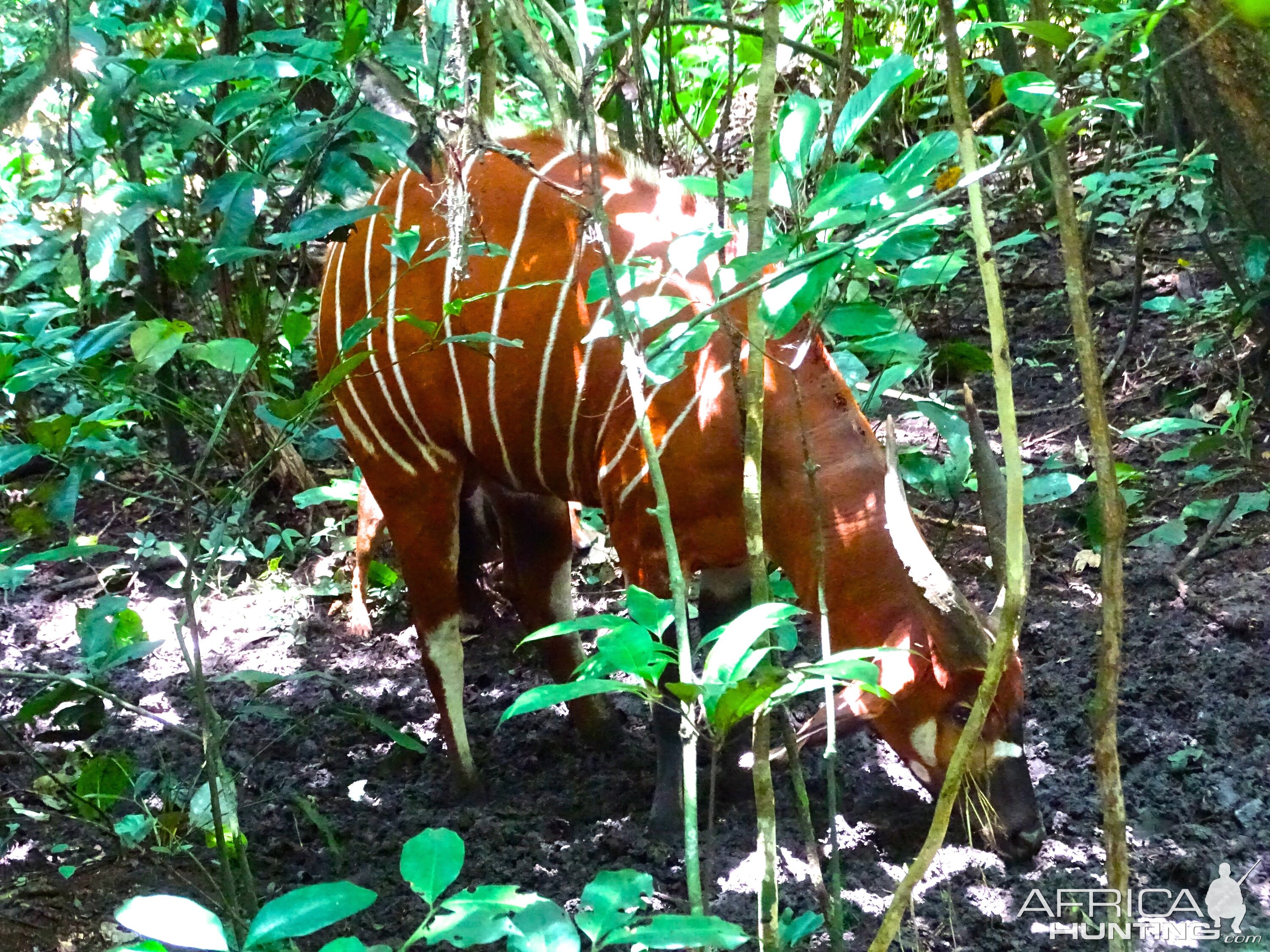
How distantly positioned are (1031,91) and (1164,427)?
299cm

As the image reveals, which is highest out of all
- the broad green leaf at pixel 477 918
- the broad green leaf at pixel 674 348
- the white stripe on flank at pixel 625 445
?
the broad green leaf at pixel 674 348

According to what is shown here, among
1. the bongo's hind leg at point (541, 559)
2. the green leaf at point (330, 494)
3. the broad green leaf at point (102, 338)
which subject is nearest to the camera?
the broad green leaf at point (102, 338)

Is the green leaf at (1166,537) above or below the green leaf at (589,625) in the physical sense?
below

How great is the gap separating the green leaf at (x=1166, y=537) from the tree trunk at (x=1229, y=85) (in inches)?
40.7

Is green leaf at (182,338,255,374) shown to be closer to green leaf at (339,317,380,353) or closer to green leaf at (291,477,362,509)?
green leaf at (339,317,380,353)

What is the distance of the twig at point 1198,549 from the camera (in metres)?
3.36

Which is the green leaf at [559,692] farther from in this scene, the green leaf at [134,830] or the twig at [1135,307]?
the twig at [1135,307]

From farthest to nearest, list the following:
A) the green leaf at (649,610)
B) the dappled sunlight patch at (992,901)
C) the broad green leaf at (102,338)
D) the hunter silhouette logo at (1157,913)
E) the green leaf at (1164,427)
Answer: the green leaf at (1164,427) < the dappled sunlight patch at (992,901) < the hunter silhouette logo at (1157,913) < the broad green leaf at (102,338) < the green leaf at (649,610)

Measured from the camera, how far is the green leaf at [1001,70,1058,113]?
129 cm

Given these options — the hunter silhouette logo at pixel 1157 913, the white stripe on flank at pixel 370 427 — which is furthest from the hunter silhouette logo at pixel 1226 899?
the white stripe on flank at pixel 370 427

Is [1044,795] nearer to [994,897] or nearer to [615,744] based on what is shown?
[994,897]

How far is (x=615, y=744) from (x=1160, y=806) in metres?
1.50

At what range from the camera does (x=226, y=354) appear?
5.94 ft

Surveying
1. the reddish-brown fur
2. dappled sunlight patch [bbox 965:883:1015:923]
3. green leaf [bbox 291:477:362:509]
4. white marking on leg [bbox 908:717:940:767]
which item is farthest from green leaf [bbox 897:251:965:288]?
green leaf [bbox 291:477:362:509]
